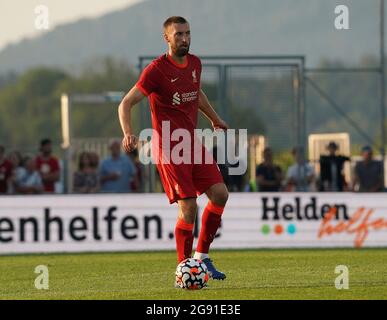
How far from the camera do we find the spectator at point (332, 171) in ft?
76.0

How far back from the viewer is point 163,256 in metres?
19.0

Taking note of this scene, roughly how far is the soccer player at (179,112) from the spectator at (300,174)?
904 centimetres

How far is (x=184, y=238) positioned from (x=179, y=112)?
1.26 metres

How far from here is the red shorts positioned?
13.2 meters

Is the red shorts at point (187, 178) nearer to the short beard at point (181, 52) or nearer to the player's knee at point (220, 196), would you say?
the player's knee at point (220, 196)

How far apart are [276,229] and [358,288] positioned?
867cm

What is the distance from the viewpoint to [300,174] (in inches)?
890

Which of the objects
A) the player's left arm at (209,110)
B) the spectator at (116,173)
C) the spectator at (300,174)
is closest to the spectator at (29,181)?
the spectator at (116,173)

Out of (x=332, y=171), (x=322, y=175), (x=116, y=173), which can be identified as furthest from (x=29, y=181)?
(x=332, y=171)

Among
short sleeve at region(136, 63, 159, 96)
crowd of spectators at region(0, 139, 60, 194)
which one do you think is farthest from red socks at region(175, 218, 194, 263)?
crowd of spectators at region(0, 139, 60, 194)

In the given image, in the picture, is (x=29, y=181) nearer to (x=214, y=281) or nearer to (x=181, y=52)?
(x=214, y=281)

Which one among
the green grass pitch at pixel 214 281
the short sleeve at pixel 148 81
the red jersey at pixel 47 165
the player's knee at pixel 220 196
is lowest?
the green grass pitch at pixel 214 281

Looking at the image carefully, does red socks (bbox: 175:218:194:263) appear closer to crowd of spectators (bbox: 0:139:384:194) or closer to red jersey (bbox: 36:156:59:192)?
crowd of spectators (bbox: 0:139:384:194)
